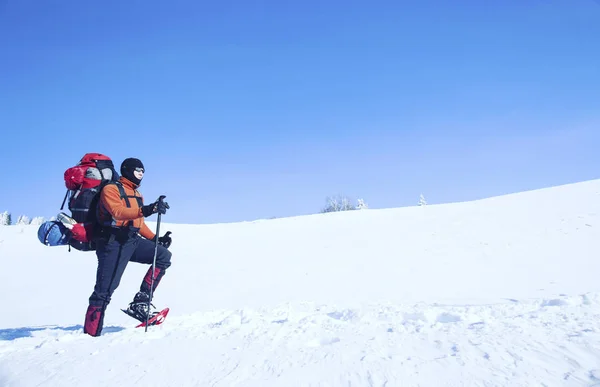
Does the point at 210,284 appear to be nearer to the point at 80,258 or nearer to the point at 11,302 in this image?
the point at 11,302

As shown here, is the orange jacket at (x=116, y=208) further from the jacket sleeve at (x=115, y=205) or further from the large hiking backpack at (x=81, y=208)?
the large hiking backpack at (x=81, y=208)

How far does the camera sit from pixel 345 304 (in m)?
6.06

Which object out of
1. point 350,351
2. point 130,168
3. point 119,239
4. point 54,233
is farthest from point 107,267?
point 350,351

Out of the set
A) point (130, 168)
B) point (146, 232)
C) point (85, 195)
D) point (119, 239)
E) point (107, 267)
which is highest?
point (130, 168)

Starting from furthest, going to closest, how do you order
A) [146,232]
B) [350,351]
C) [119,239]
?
[146,232] → [119,239] → [350,351]

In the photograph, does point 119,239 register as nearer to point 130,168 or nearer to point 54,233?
point 54,233

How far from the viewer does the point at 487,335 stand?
306 centimetres

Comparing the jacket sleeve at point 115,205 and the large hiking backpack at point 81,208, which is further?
the large hiking backpack at point 81,208

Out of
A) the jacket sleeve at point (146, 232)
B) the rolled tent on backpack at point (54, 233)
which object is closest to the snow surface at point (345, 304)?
the rolled tent on backpack at point (54, 233)

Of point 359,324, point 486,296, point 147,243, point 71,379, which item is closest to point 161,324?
point 147,243

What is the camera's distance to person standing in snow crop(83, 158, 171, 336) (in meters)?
4.73

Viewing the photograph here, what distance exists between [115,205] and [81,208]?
1.71ft

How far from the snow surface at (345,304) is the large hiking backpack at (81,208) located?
115cm

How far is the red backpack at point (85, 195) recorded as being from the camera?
484 centimetres
